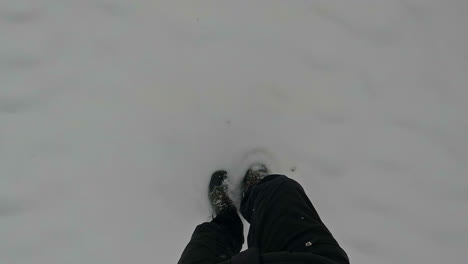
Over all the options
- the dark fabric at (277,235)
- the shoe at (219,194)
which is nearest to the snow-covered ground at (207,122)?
the shoe at (219,194)

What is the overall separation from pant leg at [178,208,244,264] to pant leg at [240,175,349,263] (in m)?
0.09

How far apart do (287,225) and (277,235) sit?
36 mm

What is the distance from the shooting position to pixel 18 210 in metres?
1.29

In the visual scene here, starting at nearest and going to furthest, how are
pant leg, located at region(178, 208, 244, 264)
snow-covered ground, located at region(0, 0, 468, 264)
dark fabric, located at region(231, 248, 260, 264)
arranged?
dark fabric, located at region(231, 248, 260, 264), pant leg, located at region(178, 208, 244, 264), snow-covered ground, located at region(0, 0, 468, 264)

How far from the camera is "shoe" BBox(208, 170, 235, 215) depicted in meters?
1.33

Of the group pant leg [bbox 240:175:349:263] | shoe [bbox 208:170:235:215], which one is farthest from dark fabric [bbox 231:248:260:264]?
shoe [bbox 208:170:235:215]

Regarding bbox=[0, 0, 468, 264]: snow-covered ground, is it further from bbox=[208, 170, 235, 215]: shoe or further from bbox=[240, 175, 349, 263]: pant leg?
bbox=[240, 175, 349, 263]: pant leg

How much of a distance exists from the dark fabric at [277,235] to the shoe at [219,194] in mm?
146

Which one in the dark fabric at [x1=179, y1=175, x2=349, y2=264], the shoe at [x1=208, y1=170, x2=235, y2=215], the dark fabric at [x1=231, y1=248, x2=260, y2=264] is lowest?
the dark fabric at [x1=231, y1=248, x2=260, y2=264]

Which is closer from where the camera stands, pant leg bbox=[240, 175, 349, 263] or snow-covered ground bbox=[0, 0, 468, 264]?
pant leg bbox=[240, 175, 349, 263]

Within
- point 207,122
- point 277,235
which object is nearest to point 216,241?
point 277,235

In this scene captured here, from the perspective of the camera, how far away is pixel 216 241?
1089 mm

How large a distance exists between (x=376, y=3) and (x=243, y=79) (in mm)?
693

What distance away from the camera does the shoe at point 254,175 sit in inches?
53.4
